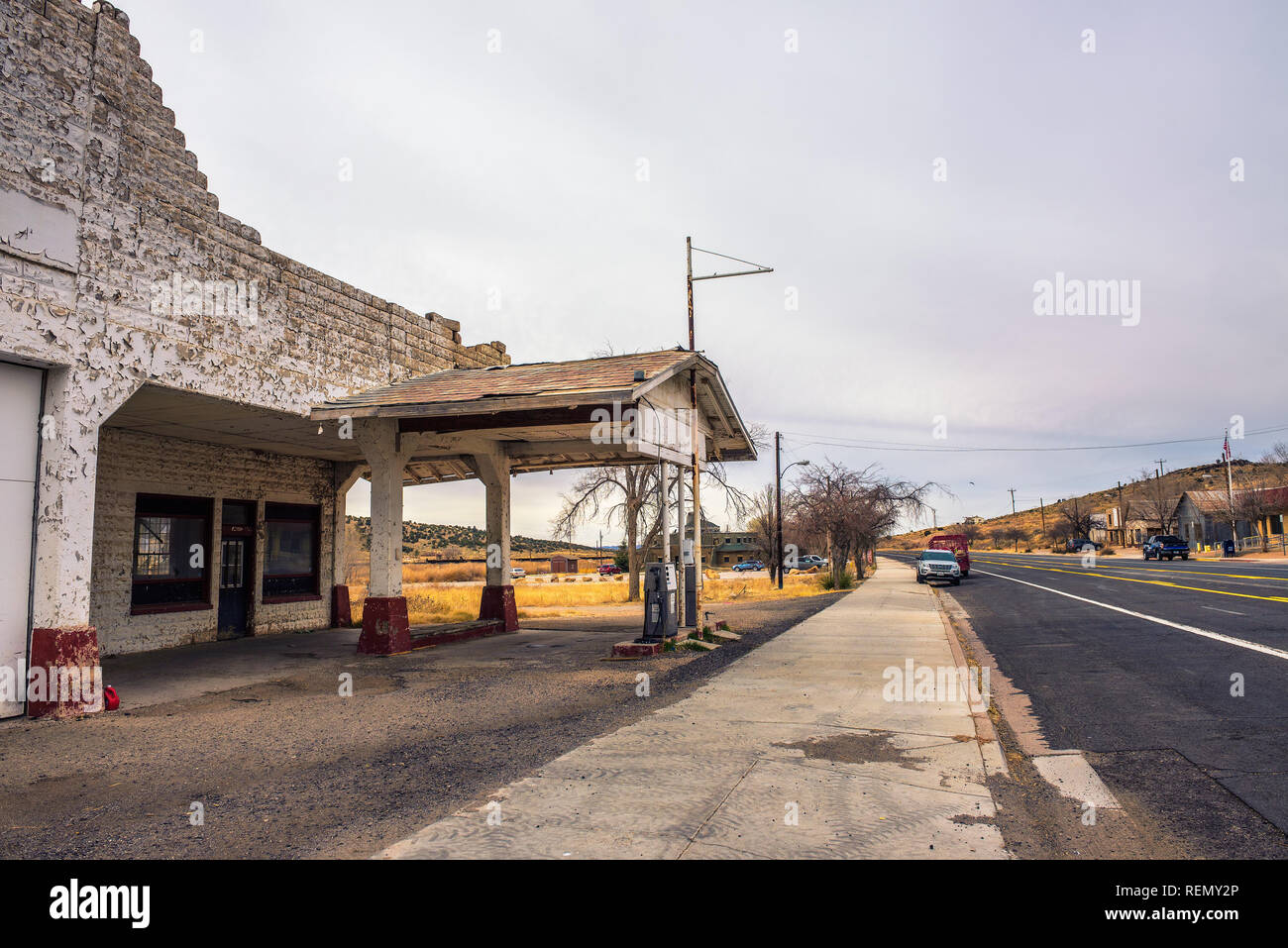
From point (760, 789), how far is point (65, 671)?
754 centimetres

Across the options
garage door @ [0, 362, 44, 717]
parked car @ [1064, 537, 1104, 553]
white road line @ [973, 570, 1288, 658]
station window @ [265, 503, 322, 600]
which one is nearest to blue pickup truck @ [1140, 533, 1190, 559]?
parked car @ [1064, 537, 1104, 553]

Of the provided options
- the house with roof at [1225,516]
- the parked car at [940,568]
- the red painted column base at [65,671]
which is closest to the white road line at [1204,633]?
the parked car at [940,568]

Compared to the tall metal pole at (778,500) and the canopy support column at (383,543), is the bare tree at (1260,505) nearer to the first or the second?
the tall metal pole at (778,500)

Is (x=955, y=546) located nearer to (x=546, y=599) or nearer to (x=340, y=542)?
(x=546, y=599)

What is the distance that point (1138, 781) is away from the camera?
5680 mm

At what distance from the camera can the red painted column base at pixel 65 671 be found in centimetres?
830

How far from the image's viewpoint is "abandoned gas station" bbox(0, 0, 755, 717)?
27.4 feet

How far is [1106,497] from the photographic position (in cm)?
14300

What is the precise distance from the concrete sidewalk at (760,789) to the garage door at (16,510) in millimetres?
6120

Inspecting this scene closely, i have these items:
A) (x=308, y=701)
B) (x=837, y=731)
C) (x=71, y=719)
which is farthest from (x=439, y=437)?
(x=837, y=731)

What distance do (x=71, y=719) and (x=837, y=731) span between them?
25.8 feet
